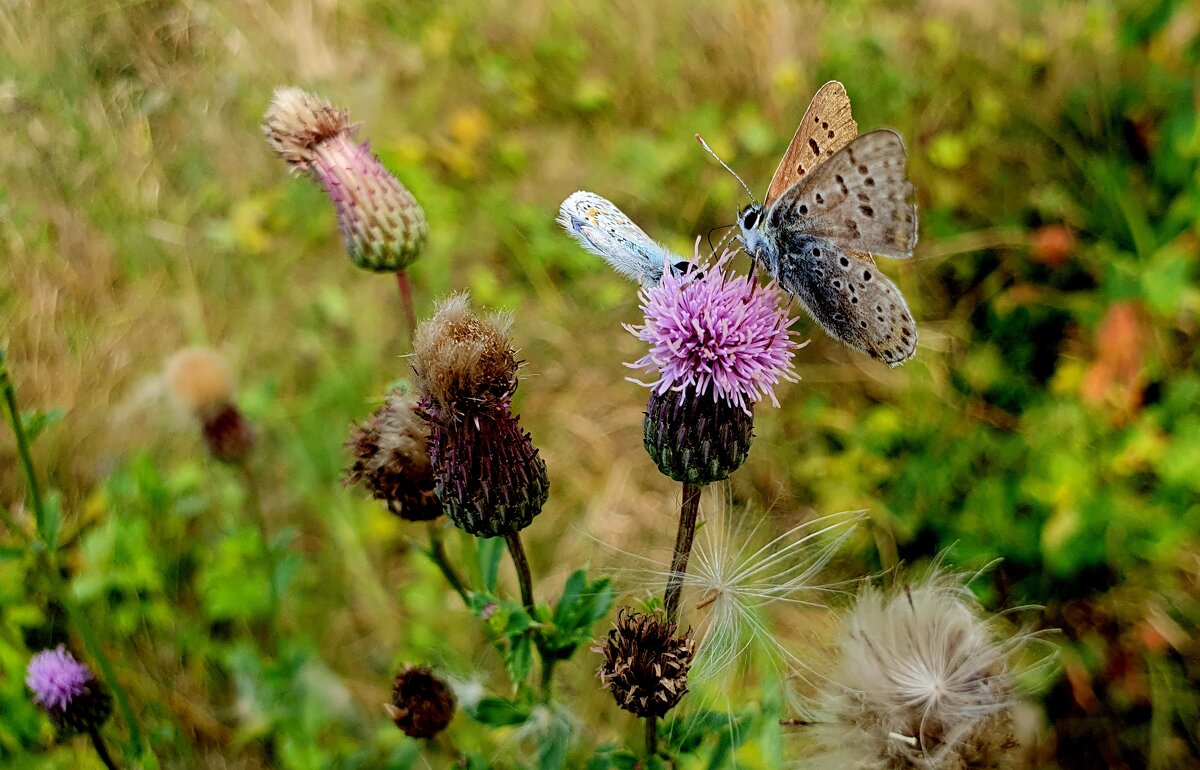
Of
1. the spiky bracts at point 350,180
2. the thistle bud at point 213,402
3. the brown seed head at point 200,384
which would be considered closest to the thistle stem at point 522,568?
the spiky bracts at point 350,180

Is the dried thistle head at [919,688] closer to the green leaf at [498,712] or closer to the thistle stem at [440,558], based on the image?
the green leaf at [498,712]

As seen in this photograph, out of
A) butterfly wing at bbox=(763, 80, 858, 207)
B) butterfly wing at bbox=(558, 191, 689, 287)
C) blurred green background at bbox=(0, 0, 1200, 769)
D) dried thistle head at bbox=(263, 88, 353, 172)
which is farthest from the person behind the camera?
blurred green background at bbox=(0, 0, 1200, 769)

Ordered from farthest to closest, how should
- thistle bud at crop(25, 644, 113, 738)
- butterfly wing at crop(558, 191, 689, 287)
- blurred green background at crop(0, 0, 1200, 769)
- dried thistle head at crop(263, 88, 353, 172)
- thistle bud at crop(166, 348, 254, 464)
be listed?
blurred green background at crop(0, 0, 1200, 769) < thistle bud at crop(166, 348, 254, 464) < dried thistle head at crop(263, 88, 353, 172) < thistle bud at crop(25, 644, 113, 738) < butterfly wing at crop(558, 191, 689, 287)

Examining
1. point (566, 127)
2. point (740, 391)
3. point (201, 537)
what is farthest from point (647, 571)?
point (566, 127)

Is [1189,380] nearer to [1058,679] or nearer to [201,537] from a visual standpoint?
[1058,679]

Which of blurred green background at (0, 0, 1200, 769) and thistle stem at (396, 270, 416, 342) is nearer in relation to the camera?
thistle stem at (396, 270, 416, 342)

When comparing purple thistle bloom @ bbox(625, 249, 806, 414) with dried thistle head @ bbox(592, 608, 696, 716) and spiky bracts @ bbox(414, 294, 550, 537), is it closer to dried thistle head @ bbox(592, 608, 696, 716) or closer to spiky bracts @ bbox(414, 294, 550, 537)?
spiky bracts @ bbox(414, 294, 550, 537)

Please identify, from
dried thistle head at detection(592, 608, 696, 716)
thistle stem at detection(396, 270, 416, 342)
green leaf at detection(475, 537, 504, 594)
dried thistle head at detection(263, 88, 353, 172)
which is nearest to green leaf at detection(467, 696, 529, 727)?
dried thistle head at detection(592, 608, 696, 716)
